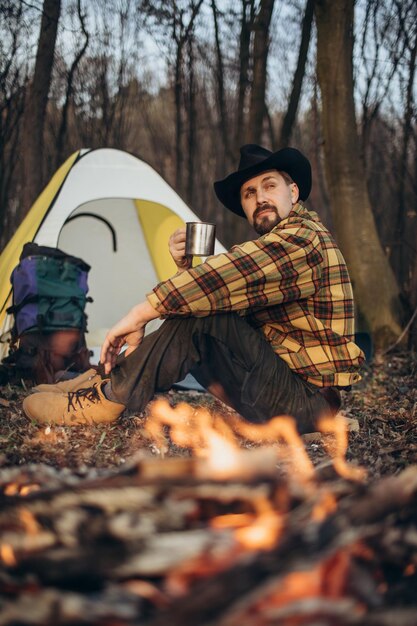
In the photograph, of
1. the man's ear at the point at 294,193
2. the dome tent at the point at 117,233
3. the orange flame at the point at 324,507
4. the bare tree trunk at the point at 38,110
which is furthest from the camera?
the bare tree trunk at the point at 38,110

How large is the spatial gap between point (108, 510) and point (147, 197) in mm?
4080

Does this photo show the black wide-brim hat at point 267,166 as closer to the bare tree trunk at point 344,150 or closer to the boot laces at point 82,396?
the boot laces at point 82,396

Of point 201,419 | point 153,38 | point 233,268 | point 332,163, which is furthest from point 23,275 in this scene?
point 153,38

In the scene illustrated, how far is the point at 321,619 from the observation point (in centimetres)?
122

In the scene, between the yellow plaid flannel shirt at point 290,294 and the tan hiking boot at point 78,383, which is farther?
the tan hiking boot at point 78,383

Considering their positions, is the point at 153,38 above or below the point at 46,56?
above

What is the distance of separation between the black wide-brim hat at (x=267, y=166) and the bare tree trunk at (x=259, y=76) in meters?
4.79

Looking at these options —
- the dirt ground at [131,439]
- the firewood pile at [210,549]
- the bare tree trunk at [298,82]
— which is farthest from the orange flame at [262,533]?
the bare tree trunk at [298,82]

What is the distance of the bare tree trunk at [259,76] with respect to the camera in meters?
7.89

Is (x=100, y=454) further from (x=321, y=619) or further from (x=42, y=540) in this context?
(x=321, y=619)

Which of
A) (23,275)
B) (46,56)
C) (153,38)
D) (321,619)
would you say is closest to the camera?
(321,619)

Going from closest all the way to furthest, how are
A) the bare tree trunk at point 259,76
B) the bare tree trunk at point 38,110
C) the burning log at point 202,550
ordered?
1. the burning log at point 202,550
2. the bare tree trunk at point 38,110
3. the bare tree trunk at point 259,76

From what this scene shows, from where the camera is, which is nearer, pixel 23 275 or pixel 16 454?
pixel 16 454

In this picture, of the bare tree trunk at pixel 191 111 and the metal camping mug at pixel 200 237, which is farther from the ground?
the bare tree trunk at pixel 191 111
